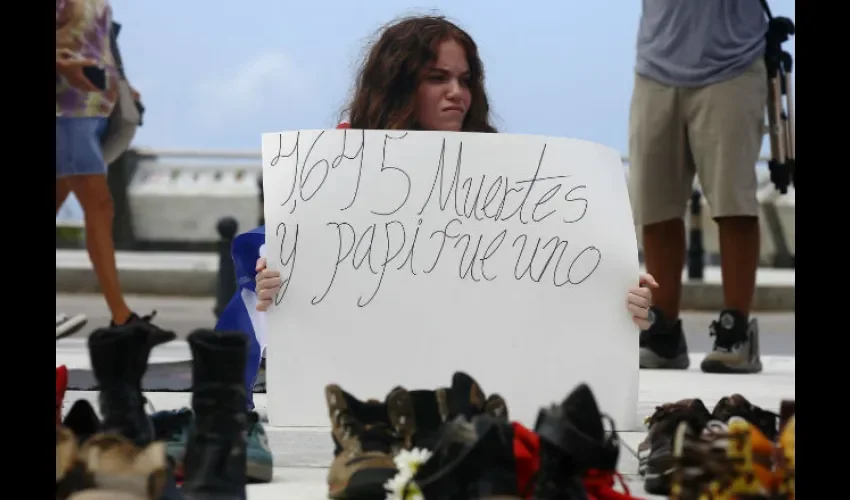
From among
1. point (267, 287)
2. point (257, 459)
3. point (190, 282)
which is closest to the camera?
point (257, 459)

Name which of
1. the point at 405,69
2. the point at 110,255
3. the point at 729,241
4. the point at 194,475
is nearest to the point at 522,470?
the point at 194,475

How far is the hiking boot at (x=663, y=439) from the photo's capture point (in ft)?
6.62

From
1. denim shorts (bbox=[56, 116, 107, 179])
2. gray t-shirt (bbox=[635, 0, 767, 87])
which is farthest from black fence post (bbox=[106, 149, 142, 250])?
gray t-shirt (bbox=[635, 0, 767, 87])

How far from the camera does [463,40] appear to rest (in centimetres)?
322

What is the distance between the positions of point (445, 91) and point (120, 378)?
1413mm

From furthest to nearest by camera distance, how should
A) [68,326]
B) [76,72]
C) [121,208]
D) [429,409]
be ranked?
[121,208]
[68,326]
[76,72]
[429,409]

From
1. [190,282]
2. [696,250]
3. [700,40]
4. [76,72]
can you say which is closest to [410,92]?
[700,40]

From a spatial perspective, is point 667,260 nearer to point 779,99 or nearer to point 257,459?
point 779,99

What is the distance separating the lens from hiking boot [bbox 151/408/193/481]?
2020 millimetres

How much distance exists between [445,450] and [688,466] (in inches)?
12.3

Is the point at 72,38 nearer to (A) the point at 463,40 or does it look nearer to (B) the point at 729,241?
(A) the point at 463,40

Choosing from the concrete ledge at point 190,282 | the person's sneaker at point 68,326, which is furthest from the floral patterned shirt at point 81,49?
the concrete ledge at point 190,282

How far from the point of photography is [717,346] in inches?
168
